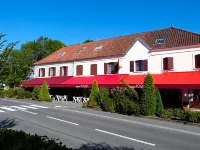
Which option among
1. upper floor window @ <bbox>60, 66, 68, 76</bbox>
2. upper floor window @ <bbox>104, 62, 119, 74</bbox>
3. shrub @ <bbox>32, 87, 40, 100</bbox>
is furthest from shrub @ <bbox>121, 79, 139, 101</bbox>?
shrub @ <bbox>32, 87, 40, 100</bbox>

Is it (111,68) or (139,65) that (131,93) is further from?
(111,68)

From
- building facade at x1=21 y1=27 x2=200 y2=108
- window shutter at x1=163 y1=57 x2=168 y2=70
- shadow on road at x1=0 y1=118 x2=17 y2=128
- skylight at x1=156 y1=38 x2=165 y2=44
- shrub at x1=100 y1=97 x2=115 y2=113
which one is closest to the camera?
shadow on road at x1=0 y1=118 x2=17 y2=128

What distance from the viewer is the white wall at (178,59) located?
2408 centimetres

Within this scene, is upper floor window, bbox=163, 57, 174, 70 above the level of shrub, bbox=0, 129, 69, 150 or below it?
above

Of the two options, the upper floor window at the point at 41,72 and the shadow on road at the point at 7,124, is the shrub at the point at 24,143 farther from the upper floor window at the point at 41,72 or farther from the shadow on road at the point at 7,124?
the upper floor window at the point at 41,72

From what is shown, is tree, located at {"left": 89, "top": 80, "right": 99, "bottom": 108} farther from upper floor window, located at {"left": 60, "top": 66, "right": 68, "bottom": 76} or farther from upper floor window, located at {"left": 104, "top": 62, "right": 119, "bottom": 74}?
upper floor window, located at {"left": 60, "top": 66, "right": 68, "bottom": 76}

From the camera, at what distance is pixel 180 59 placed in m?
24.9

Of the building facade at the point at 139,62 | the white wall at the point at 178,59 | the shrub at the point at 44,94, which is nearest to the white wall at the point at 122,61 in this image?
the building facade at the point at 139,62

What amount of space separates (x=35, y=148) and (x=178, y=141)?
7.46 metres

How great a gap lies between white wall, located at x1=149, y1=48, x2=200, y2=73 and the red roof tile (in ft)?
2.53

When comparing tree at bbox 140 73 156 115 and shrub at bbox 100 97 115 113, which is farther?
shrub at bbox 100 97 115 113

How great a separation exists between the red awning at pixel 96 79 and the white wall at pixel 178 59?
389cm

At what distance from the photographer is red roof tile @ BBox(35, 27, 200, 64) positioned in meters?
26.2

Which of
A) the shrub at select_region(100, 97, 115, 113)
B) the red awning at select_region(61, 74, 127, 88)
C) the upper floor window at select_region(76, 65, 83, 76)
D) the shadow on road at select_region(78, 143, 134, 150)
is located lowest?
the shadow on road at select_region(78, 143, 134, 150)
